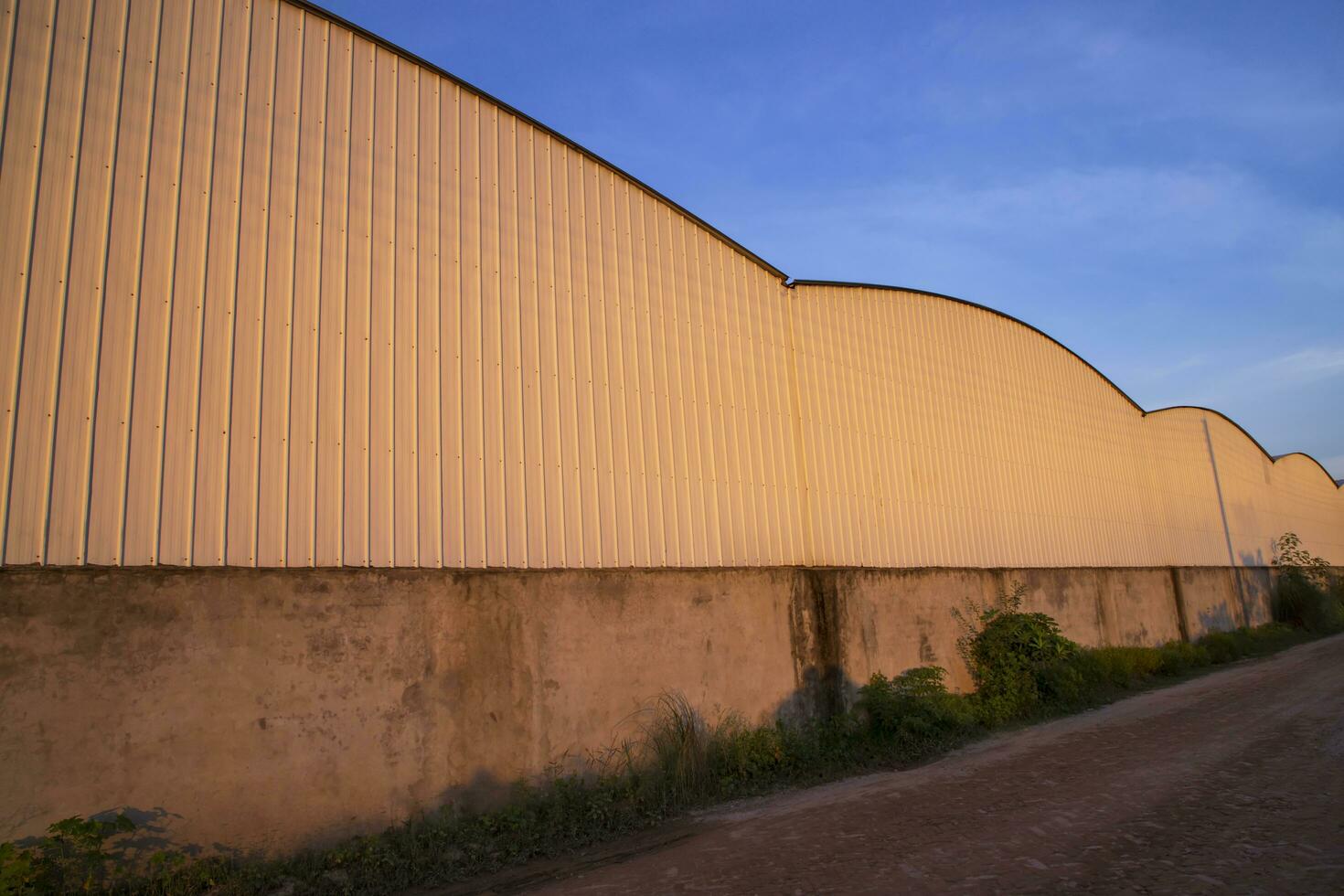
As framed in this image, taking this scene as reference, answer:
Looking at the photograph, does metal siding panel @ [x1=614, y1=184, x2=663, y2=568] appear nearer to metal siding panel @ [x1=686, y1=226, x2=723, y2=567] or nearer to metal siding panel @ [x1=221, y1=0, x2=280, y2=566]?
metal siding panel @ [x1=686, y1=226, x2=723, y2=567]

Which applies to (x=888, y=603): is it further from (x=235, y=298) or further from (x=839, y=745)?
(x=235, y=298)

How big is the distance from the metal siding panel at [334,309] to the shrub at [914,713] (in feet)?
23.6

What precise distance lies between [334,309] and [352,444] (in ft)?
4.00

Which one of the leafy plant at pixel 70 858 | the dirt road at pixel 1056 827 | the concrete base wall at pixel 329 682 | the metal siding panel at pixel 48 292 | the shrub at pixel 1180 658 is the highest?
the metal siding panel at pixel 48 292

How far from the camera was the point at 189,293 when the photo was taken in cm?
668

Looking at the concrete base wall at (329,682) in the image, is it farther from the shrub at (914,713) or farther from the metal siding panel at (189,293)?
the shrub at (914,713)

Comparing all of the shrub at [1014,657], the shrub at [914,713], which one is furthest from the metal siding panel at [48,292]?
the shrub at [1014,657]

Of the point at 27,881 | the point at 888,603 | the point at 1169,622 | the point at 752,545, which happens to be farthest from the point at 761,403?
the point at 1169,622

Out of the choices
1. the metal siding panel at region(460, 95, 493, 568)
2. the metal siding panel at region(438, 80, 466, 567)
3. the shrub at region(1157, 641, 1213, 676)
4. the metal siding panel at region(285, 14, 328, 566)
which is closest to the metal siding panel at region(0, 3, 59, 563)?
the metal siding panel at region(285, 14, 328, 566)

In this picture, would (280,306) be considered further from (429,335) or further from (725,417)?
(725,417)

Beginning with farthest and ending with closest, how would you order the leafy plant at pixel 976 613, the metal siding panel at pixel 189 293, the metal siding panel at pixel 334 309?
the leafy plant at pixel 976 613 → the metal siding panel at pixel 334 309 → the metal siding panel at pixel 189 293

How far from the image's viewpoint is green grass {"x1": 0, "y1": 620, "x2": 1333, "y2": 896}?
18.3ft

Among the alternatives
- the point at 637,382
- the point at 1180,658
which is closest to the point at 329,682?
the point at 637,382

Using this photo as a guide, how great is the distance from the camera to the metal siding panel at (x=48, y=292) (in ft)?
18.7
